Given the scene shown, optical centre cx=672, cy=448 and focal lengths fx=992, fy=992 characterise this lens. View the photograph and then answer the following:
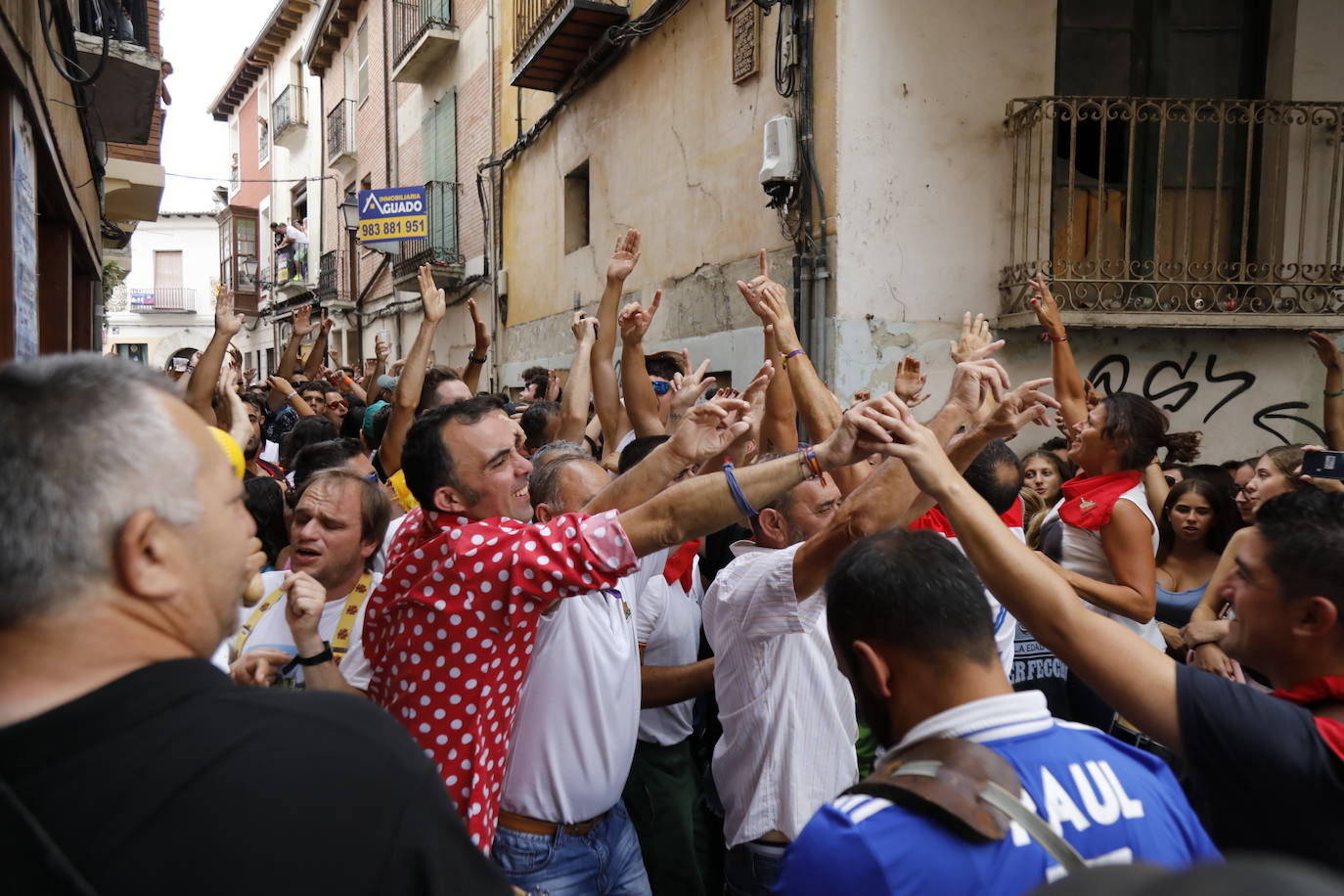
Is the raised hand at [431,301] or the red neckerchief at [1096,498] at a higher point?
the raised hand at [431,301]

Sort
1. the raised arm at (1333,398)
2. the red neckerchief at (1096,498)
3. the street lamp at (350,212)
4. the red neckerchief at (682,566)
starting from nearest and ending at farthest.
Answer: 1. the red neckerchief at (682,566)
2. the red neckerchief at (1096,498)
3. the raised arm at (1333,398)
4. the street lamp at (350,212)

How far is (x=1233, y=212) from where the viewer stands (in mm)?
7383

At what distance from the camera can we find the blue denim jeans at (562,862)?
8.21 feet

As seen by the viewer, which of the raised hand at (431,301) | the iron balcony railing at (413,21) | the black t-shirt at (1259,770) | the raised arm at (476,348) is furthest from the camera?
the iron balcony railing at (413,21)

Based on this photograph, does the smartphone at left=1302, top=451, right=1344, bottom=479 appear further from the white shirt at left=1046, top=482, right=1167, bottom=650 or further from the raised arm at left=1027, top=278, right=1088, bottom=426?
the raised arm at left=1027, top=278, right=1088, bottom=426

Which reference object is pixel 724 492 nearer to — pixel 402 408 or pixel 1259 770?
pixel 1259 770

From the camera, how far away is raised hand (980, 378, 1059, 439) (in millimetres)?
2494

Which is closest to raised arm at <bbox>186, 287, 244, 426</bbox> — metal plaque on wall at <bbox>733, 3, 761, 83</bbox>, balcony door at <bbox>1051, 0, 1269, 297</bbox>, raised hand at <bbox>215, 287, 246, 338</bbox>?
raised hand at <bbox>215, 287, 246, 338</bbox>

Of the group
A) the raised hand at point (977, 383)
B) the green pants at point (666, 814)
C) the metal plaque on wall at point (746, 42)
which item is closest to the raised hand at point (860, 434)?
the raised hand at point (977, 383)

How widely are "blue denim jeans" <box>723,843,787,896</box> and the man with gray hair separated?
5.23 ft

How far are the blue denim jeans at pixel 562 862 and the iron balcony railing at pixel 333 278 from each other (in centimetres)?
2134

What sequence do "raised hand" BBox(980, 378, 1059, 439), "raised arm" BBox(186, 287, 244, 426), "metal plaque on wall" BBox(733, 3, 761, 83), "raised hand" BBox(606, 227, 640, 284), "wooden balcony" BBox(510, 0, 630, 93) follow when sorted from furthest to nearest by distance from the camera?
"wooden balcony" BBox(510, 0, 630, 93) → "metal plaque on wall" BBox(733, 3, 761, 83) → "raised hand" BBox(606, 227, 640, 284) → "raised arm" BBox(186, 287, 244, 426) → "raised hand" BBox(980, 378, 1059, 439)

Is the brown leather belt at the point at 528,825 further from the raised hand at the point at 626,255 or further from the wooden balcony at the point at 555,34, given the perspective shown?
the wooden balcony at the point at 555,34

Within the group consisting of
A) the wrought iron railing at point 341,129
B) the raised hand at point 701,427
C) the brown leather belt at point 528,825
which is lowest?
the brown leather belt at point 528,825
